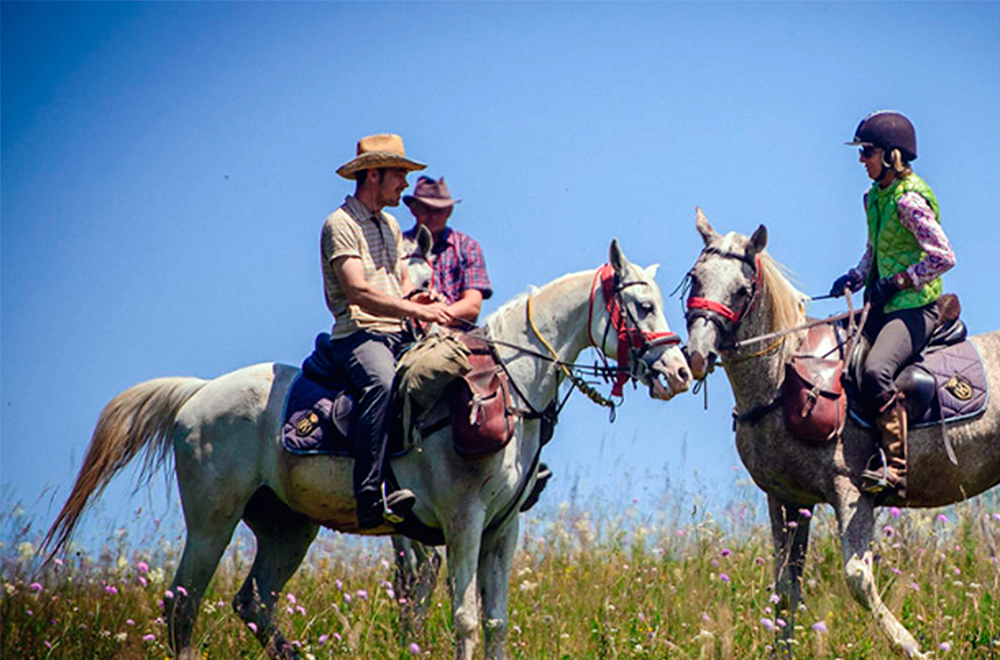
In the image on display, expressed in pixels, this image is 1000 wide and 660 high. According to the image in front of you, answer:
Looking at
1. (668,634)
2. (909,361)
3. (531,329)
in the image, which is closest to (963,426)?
(909,361)

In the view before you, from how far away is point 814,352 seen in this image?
8492mm

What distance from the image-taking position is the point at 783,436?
326 inches

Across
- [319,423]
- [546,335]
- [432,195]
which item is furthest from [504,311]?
[432,195]

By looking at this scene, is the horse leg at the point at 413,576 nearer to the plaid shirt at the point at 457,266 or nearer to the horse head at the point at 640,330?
the plaid shirt at the point at 457,266

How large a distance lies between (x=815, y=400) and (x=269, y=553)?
3826mm

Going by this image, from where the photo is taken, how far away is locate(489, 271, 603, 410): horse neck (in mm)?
7910

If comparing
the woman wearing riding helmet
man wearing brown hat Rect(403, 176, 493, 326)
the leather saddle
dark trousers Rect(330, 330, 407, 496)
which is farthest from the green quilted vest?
dark trousers Rect(330, 330, 407, 496)

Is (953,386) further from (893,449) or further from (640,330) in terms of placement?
(640,330)

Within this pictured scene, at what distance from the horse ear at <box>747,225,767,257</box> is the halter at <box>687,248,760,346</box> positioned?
4 cm

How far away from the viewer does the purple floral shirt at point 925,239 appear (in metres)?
8.23

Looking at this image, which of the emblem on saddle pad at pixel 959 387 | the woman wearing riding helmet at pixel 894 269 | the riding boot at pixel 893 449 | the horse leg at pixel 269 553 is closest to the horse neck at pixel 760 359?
the woman wearing riding helmet at pixel 894 269

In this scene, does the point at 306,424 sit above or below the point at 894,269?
below

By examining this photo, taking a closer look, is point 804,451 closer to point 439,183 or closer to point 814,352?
point 814,352

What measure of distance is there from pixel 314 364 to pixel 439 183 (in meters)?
2.74
